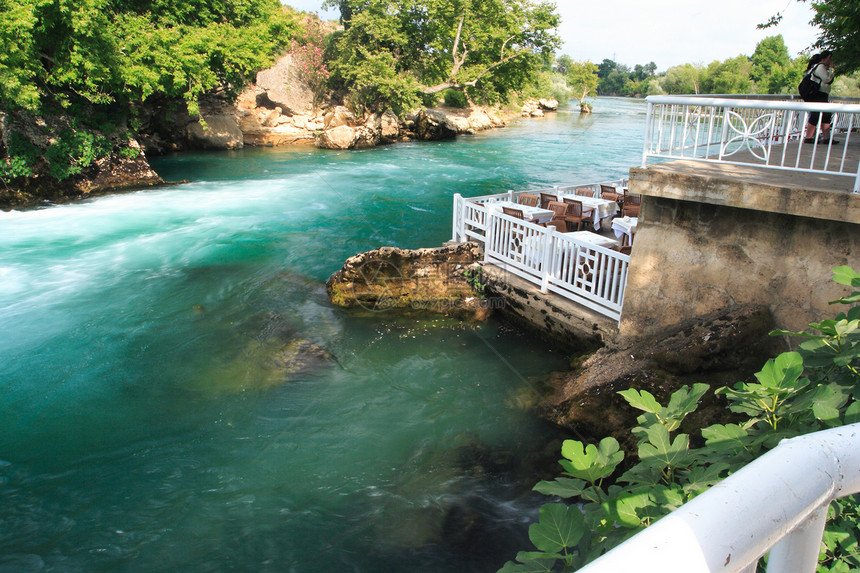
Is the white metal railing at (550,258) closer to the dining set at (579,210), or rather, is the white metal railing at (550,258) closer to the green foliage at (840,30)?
the dining set at (579,210)

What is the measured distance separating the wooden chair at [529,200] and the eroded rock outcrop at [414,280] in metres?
2.20

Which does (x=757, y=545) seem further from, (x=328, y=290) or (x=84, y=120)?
(x=84, y=120)

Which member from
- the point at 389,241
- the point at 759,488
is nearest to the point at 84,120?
the point at 389,241

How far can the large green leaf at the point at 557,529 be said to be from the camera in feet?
5.50

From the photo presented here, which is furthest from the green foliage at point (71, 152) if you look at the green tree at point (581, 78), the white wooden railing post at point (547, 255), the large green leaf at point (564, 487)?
the green tree at point (581, 78)

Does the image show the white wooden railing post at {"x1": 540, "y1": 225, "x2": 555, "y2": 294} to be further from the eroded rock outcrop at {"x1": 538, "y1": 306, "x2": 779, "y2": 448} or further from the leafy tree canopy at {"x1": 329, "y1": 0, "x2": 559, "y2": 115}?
the leafy tree canopy at {"x1": 329, "y1": 0, "x2": 559, "y2": 115}

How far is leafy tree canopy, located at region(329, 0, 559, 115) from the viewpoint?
3053 cm

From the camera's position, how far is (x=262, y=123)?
103 ft

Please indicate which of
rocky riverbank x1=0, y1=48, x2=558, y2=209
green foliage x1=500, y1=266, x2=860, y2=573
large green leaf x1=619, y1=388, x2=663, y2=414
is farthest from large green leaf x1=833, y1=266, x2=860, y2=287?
rocky riverbank x1=0, y1=48, x2=558, y2=209

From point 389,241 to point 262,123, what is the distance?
20.5m

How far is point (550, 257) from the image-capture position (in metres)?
8.70

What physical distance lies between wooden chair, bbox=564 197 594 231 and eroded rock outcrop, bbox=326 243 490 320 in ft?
7.11

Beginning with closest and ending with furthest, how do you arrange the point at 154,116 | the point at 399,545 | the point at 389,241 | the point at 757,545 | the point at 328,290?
the point at 757,545 → the point at 399,545 → the point at 328,290 → the point at 389,241 → the point at 154,116

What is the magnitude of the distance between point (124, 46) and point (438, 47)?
18.2 m
